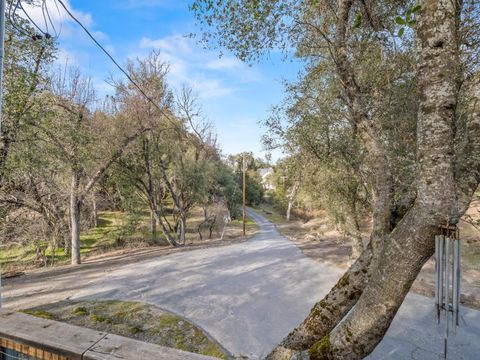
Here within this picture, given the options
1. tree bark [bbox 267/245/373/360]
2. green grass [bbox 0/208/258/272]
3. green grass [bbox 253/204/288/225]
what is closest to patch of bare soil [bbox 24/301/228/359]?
tree bark [bbox 267/245/373/360]

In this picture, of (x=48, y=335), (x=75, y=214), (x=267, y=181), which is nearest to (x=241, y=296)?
(x=48, y=335)

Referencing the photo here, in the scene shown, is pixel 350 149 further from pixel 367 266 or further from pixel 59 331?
pixel 59 331

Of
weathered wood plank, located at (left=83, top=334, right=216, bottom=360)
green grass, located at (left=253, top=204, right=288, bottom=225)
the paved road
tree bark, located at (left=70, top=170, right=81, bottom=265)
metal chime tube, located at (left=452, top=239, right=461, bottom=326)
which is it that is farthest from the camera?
green grass, located at (left=253, top=204, right=288, bottom=225)

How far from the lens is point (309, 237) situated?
1667cm

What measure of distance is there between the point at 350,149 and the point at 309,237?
10551 mm

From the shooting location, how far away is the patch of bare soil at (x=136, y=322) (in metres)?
4.47

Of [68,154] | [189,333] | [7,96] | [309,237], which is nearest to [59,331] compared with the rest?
[189,333]

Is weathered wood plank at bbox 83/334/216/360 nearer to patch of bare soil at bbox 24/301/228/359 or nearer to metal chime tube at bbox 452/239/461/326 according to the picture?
metal chime tube at bbox 452/239/461/326

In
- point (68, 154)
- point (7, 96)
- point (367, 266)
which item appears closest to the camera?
point (367, 266)

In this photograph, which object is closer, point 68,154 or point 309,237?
point 68,154

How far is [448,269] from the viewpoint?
4.29 ft

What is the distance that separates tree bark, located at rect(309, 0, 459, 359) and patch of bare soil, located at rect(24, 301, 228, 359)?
3468 millimetres

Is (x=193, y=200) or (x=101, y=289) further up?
(x=193, y=200)

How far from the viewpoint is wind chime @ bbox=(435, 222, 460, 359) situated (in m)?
1.31
